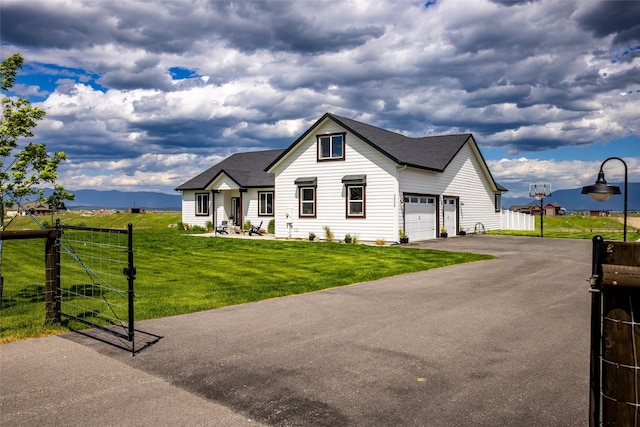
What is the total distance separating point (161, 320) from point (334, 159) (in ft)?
63.1

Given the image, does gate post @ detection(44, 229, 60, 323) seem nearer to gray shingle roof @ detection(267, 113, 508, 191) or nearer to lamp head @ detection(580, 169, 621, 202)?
lamp head @ detection(580, 169, 621, 202)

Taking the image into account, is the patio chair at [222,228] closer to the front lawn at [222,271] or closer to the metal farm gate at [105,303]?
the front lawn at [222,271]

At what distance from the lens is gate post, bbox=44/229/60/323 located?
7.78 m

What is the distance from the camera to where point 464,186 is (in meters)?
31.6

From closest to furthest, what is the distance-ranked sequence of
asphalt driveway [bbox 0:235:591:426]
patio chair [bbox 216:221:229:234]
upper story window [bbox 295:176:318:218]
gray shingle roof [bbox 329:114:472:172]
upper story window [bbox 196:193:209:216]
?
asphalt driveway [bbox 0:235:591:426], gray shingle roof [bbox 329:114:472:172], upper story window [bbox 295:176:318:218], patio chair [bbox 216:221:229:234], upper story window [bbox 196:193:209:216]

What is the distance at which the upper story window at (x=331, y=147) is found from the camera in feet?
86.4

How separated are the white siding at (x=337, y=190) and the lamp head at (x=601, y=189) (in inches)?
559

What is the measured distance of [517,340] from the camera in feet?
22.6

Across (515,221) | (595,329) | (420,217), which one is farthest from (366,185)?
(595,329)

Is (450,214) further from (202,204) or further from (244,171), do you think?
(202,204)

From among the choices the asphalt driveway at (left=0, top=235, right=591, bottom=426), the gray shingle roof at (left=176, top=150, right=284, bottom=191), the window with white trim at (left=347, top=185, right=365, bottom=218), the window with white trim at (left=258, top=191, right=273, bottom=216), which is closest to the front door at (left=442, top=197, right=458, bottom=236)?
the window with white trim at (left=347, top=185, right=365, bottom=218)

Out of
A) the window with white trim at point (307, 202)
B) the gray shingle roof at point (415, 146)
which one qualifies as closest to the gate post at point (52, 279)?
the gray shingle roof at point (415, 146)

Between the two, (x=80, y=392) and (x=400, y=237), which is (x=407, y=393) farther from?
(x=400, y=237)

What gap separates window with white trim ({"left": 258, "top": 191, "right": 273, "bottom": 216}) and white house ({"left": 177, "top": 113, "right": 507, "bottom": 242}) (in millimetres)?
72
